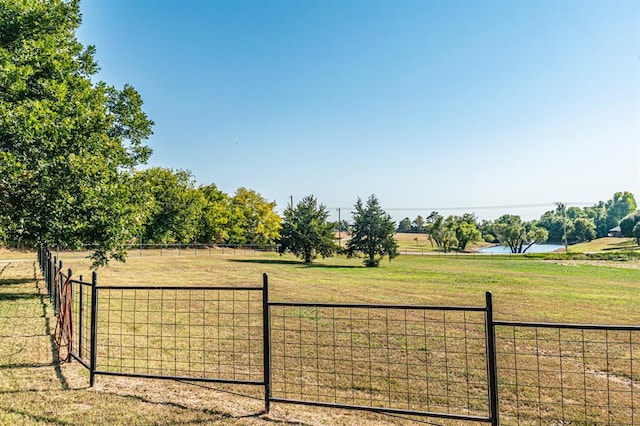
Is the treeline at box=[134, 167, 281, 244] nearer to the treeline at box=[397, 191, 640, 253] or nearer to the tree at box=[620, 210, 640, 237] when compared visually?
the treeline at box=[397, 191, 640, 253]

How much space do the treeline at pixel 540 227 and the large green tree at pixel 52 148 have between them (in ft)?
206

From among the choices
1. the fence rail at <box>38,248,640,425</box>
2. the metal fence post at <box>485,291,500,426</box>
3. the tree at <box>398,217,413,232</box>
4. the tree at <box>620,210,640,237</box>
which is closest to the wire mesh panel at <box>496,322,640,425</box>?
the fence rail at <box>38,248,640,425</box>

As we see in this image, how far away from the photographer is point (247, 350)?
26.0 ft

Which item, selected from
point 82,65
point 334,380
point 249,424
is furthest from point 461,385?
point 82,65

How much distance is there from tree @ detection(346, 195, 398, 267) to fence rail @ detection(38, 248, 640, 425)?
80.0ft

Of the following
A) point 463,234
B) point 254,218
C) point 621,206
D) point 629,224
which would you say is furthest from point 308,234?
point 621,206

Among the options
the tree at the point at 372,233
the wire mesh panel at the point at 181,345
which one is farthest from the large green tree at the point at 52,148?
the tree at the point at 372,233

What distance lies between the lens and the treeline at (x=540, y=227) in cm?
8100

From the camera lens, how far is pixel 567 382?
6379 millimetres

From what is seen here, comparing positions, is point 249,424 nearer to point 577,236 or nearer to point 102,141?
point 102,141

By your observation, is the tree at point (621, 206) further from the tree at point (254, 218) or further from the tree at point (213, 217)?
the tree at point (213, 217)

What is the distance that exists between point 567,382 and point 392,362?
9.06ft

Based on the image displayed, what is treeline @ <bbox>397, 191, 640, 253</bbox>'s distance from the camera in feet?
266

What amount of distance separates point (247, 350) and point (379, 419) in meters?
3.91
